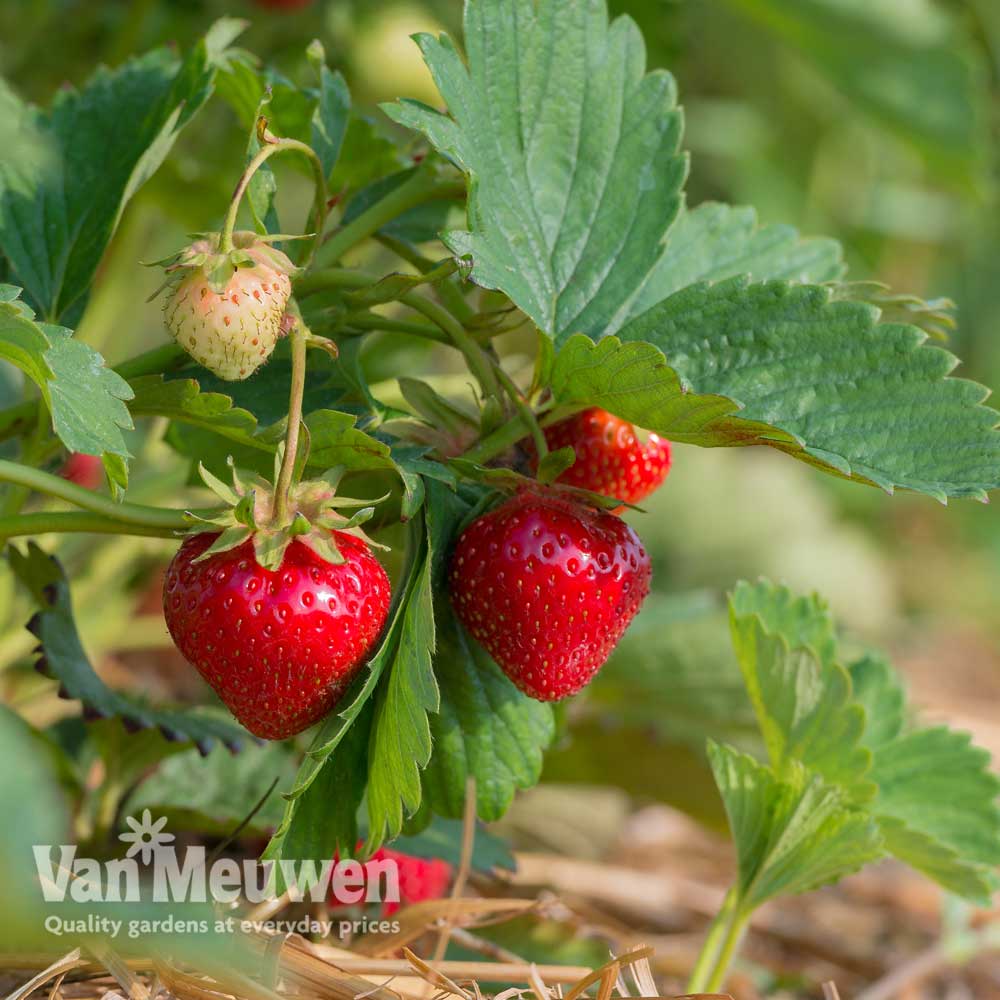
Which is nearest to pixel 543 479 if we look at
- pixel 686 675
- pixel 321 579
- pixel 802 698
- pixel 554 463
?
pixel 554 463

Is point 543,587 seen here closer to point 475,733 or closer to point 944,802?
point 475,733

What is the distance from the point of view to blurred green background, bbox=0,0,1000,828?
41.8 inches

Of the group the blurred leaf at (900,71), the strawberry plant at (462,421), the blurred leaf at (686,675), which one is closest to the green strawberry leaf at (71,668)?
the strawberry plant at (462,421)

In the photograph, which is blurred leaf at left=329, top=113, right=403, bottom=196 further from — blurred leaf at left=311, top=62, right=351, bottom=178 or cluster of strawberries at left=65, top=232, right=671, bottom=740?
cluster of strawberries at left=65, top=232, right=671, bottom=740

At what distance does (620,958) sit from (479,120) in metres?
0.39

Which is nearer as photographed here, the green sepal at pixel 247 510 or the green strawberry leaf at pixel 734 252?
the green sepal at pixel 247 510

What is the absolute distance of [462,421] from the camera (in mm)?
591

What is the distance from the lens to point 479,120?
1.81ft

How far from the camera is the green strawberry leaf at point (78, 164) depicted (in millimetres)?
613

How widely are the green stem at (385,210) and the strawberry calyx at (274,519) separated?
120 millimetres

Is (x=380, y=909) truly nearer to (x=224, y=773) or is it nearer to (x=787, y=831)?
(x=224, y=773)

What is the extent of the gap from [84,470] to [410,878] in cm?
40

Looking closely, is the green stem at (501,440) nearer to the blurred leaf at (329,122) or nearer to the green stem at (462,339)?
the green stem at (462,339)

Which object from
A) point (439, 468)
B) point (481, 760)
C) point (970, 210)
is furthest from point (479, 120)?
point (970, 210)
